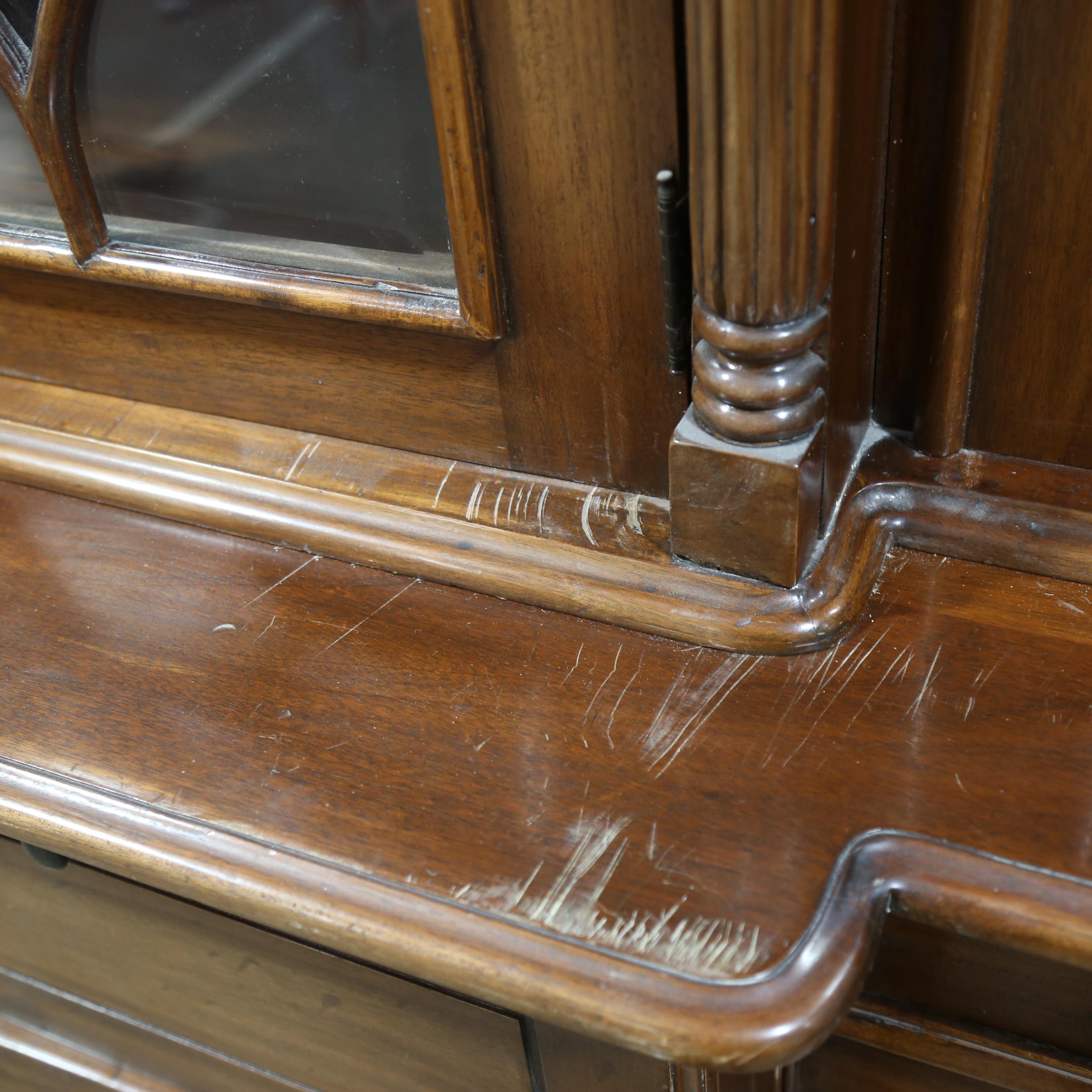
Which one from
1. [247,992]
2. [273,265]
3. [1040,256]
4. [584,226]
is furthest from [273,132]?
[247,992]

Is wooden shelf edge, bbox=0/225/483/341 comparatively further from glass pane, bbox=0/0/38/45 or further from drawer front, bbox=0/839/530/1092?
drawer front, bbox=0/839/530/1092

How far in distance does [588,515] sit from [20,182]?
1.35ft

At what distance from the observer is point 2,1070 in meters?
0.98

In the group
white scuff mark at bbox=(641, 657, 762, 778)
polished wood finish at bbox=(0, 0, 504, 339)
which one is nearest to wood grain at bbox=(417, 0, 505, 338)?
polished wood finish at bbox=(0, 0, 504, 339)

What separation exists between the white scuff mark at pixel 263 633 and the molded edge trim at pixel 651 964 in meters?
0.12

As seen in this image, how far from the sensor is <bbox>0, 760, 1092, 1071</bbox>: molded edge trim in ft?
1.41

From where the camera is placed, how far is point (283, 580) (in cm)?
65

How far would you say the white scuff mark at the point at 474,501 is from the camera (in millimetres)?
638

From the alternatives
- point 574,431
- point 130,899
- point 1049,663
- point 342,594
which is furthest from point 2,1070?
point 1049,663

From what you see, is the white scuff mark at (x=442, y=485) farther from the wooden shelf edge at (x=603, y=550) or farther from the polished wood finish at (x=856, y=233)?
the polished wood finish at (x=856, y=233)

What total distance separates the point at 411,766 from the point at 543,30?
0.33m

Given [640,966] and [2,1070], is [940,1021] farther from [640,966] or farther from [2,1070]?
[2,1070]

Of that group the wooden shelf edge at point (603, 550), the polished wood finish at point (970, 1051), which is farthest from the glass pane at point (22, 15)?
the polished wood finish at point (970, 1051)

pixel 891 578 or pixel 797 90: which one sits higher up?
pixel 797 90
